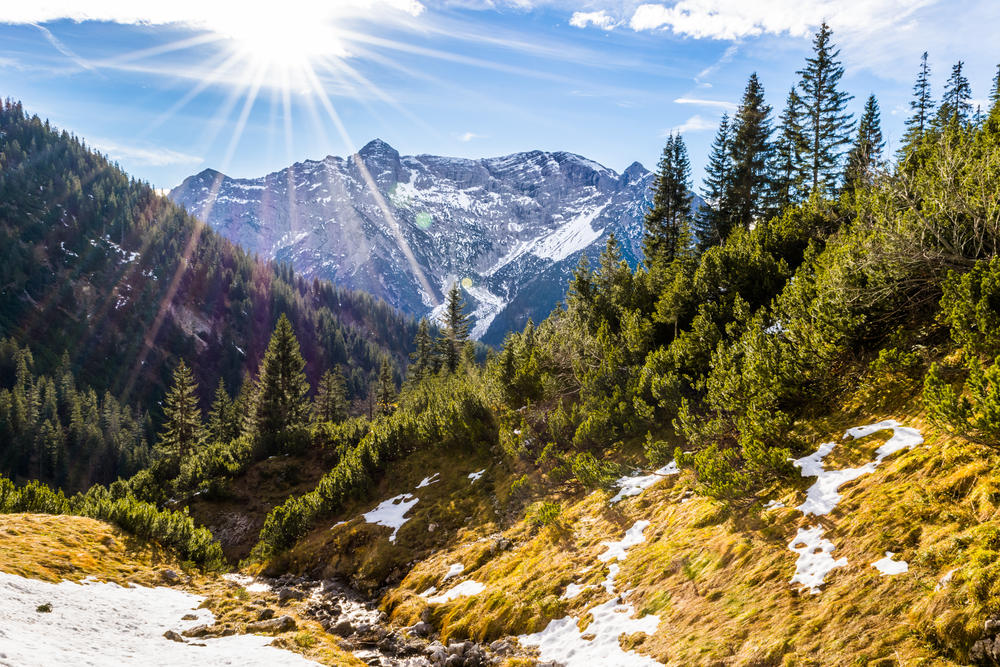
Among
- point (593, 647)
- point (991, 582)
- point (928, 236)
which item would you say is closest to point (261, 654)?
point (593, 647)

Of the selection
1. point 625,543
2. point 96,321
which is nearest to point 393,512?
point 625,543

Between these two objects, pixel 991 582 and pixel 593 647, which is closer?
pixel 991 582

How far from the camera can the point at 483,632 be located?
36.6ft

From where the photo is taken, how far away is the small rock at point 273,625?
12.5 m

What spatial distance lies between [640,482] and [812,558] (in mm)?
6917

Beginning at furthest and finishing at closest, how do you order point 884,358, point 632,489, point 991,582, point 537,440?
point 537,440 → point 632,489 → point 884,358 → point 991,582

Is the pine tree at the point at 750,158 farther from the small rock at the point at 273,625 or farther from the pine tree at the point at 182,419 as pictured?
the pine tree at the point at 182,419

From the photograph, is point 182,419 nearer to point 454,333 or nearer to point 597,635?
point 454,333

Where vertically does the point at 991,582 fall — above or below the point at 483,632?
above

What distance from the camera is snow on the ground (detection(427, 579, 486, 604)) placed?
13391mm

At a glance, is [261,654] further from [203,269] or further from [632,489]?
[203,269]

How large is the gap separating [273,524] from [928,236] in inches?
1073

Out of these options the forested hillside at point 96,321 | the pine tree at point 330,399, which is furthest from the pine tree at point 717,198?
the forested hillside at point 96,321

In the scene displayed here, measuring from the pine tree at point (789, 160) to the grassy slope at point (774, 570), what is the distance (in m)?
32.2
